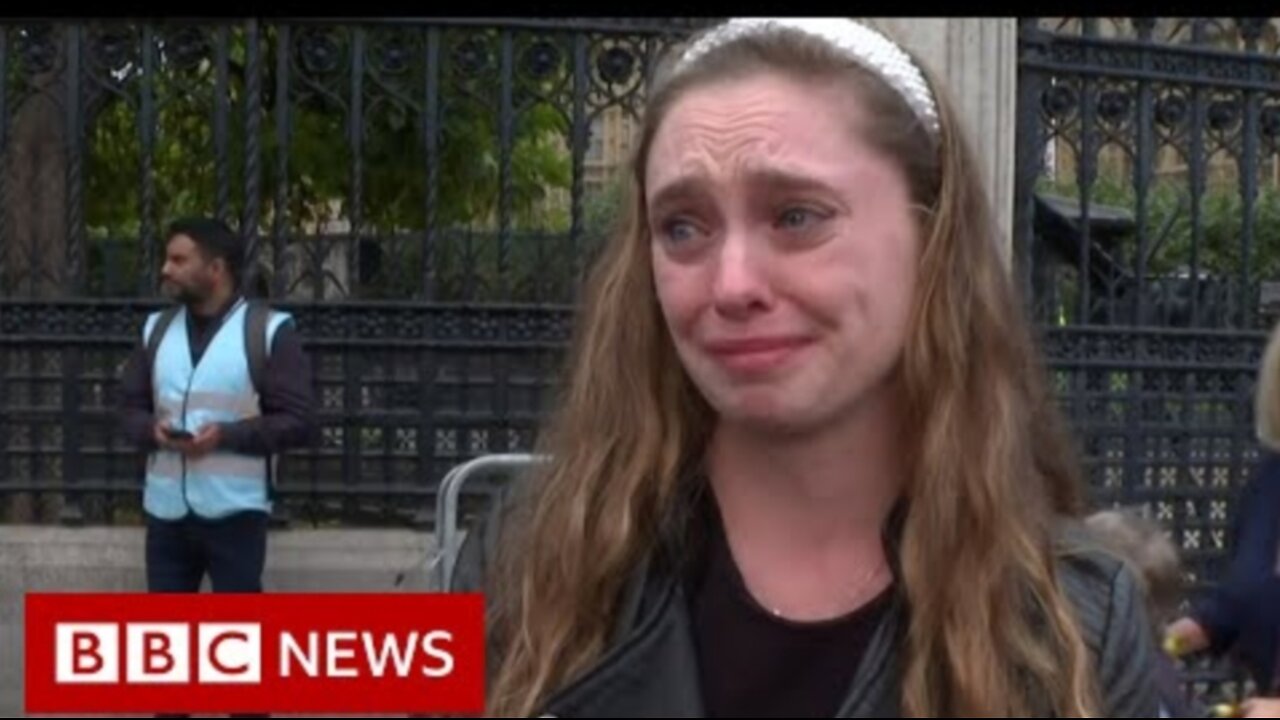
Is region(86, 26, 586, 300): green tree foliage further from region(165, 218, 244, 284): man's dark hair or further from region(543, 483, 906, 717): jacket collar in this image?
region(543, 483, 906, 717): jacket collar

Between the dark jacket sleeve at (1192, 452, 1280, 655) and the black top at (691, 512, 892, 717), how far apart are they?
3.03m

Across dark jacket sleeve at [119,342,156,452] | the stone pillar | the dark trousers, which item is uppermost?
the stone pillar

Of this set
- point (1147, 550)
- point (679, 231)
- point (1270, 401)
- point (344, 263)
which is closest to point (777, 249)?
point (679, 231)

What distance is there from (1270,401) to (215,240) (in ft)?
11.0

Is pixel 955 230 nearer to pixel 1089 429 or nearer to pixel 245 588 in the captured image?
pixel 245 588

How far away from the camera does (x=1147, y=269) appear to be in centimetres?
891

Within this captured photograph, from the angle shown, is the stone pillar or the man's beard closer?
the stone pillar

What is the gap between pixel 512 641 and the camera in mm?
1888

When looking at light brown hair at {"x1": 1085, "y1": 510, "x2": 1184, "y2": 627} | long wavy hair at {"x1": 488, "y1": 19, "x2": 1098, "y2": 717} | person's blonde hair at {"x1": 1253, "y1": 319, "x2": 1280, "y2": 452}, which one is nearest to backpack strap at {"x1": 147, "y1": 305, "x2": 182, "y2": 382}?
person's blonde hair at {"x1": 1253, "y1": 319, "x2": 1280, "y2": 452}

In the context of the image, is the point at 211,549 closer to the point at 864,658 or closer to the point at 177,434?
the point at 177,434

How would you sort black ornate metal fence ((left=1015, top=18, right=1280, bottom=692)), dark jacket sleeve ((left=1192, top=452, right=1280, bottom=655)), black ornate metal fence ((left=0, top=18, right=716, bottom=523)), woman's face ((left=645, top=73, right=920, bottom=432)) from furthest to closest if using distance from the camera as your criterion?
black ornate metal fence ((left=1015, top=18, right=1280, bottom=692)) < black ornate metal fence ((left=0, top=18, right=716, bottom=523)) < dark jacket sleeve ((left=1192, top=452, right=1280, bottom=655)) < woman's face ((left=645, top=73, right=920, bottom=432))

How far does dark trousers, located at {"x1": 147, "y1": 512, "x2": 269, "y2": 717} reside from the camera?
7195mm

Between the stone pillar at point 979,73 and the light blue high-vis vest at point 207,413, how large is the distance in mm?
2077

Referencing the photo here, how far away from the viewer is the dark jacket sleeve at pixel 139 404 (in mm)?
7191
